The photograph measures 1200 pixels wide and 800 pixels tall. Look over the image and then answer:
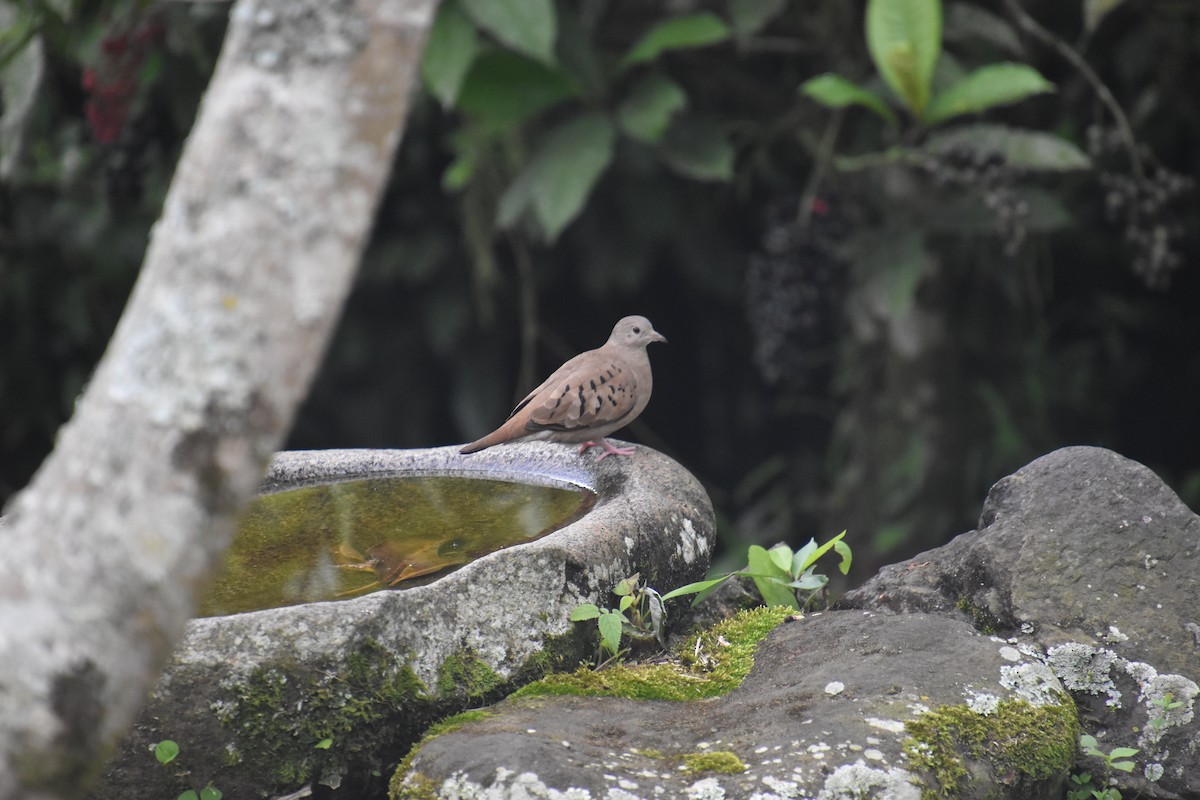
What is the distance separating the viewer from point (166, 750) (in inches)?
70.2

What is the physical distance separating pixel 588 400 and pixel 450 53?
4.44ft

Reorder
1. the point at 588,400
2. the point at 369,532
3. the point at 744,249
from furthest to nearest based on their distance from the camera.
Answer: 1. the point at 744,249
2. the point at 369,532
3. the point at 588,400

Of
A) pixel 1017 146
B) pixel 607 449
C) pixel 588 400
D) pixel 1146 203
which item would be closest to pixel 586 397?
pixel 588 400

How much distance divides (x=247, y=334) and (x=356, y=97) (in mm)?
248

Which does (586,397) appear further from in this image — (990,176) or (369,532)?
(990,176)

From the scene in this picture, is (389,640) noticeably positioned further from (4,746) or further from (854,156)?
(854,156)

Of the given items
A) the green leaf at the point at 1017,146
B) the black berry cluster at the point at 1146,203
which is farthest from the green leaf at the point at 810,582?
the black berry cluster at the point at 1146,203

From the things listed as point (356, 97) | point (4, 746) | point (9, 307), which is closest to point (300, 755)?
point (4, 746)

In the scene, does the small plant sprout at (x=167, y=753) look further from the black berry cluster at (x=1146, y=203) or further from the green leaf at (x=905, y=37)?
the black berry cluster at (x=1146, y=203)

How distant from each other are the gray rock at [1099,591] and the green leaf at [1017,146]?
4.80ft

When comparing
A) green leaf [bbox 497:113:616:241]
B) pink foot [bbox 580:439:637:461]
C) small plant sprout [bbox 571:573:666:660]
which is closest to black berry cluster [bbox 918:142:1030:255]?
green leaf [bbox 497:113:616:241]

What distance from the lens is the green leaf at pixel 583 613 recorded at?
2.03m

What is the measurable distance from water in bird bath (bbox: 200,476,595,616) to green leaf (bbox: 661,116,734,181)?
5.01 ft

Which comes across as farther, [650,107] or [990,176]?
[650,107]
